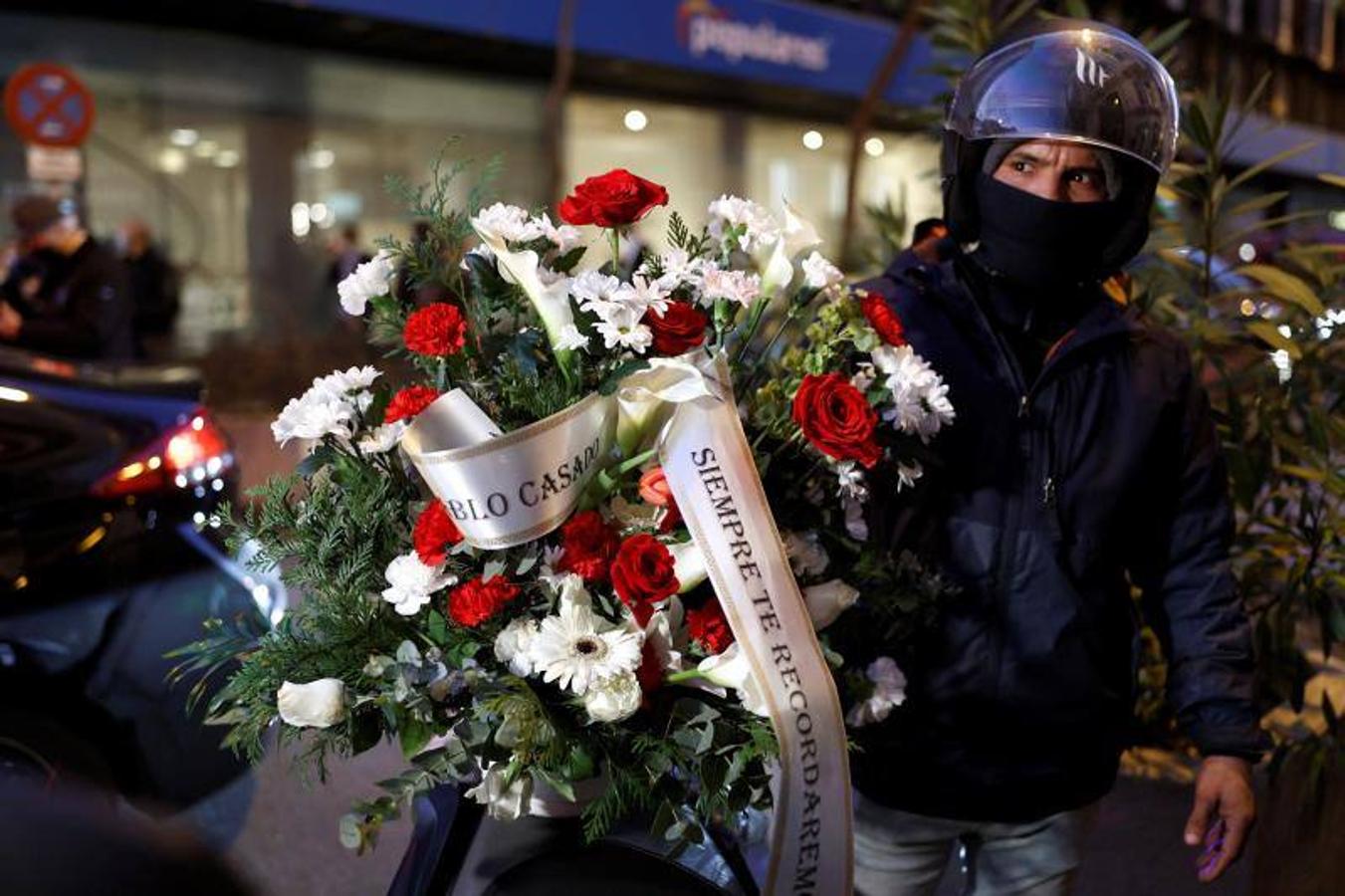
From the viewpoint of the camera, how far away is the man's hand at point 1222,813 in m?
2.17

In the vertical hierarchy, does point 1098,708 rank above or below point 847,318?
below

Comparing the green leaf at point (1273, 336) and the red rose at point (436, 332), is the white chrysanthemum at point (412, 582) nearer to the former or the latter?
the red rose at point (436, 332)

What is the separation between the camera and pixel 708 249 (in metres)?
1.87

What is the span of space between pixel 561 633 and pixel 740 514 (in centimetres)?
23

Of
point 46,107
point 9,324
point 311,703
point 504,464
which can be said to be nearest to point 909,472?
point 504,464

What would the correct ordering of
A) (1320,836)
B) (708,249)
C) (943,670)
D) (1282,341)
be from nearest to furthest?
(708,249) → (943,670) → (1320,836) → (1282,341)

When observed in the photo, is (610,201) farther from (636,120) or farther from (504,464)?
(636,120)

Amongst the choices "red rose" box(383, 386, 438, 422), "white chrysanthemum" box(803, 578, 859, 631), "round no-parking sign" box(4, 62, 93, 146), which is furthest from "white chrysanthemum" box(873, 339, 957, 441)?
"round no-parking sign" box(4, 62, 93, 146)

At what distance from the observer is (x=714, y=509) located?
1.60 meters

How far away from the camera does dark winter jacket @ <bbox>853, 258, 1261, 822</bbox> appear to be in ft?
6.97

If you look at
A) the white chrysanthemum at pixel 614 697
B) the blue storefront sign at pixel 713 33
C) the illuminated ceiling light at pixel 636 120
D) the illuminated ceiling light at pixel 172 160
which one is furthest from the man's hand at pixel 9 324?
the illuminated ceiling light at pixel 636 120

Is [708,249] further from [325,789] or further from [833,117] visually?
[833,117]

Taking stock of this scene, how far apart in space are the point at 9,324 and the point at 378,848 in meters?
4.90

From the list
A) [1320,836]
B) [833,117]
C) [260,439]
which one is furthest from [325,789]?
[833,117]
